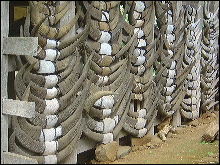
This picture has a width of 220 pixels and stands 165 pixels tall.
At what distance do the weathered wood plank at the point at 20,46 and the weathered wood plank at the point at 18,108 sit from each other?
1.63 ft

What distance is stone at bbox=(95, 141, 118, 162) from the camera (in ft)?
17.9

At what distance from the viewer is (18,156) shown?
4.47 m

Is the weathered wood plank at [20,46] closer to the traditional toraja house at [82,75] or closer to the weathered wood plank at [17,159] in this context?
the traditional toraja house at [82,75]

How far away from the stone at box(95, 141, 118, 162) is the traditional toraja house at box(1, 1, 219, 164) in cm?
7

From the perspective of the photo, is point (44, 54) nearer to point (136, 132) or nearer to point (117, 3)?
point (117, 3)

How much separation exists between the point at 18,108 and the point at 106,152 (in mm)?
1489

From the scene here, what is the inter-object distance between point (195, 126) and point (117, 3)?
385cm

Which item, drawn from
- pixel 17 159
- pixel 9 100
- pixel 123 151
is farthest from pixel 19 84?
pixel 123 151

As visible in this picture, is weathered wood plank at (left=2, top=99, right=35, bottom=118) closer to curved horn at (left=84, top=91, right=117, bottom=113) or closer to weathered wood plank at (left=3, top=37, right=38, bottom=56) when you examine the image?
weathered wood plank at (left=3, top=37, right=38, bottom=56)

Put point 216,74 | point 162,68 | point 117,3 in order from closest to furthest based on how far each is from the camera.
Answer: point 117,3 < point 162,68 < point 216,74

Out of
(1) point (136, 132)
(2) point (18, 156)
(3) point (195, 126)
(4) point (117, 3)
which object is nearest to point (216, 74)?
(3) point (195, 126)

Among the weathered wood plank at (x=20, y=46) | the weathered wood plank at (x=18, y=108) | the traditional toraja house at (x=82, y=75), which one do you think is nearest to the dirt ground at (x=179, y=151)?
the traditional toraja house at (x=82, y=75)

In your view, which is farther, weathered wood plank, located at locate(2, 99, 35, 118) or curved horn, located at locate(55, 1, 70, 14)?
curved horn, located at locate(55, 1, 70, 14)

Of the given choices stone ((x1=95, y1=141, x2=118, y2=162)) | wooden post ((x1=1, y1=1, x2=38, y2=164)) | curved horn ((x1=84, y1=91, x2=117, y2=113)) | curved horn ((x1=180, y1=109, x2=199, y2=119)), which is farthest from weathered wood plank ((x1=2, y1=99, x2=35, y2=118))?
curved horn ((x1=180, y1=109, x2=199, y2=119))
